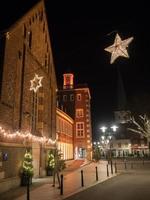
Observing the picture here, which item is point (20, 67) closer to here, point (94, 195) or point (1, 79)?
point (1, 79)

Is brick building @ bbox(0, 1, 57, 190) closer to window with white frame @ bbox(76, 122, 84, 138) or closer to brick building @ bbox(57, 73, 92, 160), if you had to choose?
window with white frame @ bbox(76, 122, 84, 138)

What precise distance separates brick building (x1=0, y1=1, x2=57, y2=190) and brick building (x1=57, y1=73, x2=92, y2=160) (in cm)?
2356

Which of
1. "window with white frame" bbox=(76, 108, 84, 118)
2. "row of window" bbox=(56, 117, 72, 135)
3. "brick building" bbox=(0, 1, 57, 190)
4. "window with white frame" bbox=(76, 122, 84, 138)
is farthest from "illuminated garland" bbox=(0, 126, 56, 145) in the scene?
"window with white frame" bbox=(76, 108, 84, 118)

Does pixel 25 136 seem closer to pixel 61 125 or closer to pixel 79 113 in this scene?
pixel 61 125

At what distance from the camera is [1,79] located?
47.7 ft

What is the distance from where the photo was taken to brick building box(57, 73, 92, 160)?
4894 cm

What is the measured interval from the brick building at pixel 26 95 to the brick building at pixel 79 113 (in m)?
23.6

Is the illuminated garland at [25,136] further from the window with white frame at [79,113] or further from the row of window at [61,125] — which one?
the window with white frame at [79,113]

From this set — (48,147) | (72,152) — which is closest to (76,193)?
(48,147)

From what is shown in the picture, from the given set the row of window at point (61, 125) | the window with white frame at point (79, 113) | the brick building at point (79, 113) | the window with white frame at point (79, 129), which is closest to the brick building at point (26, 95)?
the row of window at point (61, 125)

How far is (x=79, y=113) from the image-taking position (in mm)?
50719

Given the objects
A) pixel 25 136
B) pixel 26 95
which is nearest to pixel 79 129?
pixel 26 95

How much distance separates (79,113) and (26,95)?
32680 millimetres

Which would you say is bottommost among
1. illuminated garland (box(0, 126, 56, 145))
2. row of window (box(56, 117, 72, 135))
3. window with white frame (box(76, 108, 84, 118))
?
illuminated garland (box(0, 126, 56, 145))
